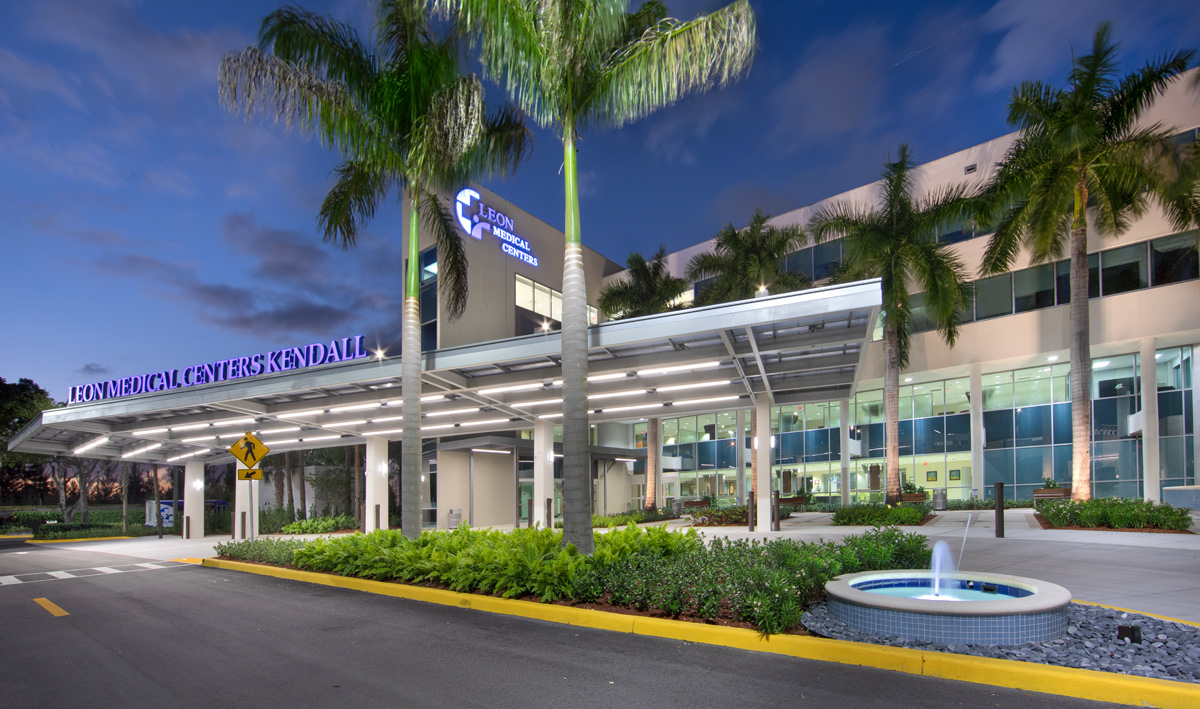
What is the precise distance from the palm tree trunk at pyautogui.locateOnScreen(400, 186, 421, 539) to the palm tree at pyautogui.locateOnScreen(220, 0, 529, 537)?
0.02m

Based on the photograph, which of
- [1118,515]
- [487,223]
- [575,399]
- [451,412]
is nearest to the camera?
[575,399]

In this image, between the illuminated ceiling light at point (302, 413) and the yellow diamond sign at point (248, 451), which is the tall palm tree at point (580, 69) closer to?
the yellow diamond sign at point (248, 451)

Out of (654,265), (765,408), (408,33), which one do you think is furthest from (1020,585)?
(654,265)

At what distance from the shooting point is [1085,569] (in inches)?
458

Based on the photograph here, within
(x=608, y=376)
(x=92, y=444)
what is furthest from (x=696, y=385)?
(x=92, y=444)

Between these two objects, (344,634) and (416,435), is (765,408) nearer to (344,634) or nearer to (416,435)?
(416,435)

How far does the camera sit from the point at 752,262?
98.1ft

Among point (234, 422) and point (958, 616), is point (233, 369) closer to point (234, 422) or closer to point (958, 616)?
point (234, 422)

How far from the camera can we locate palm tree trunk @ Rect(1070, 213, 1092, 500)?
20438 millimetres

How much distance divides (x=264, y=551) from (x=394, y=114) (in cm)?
1040

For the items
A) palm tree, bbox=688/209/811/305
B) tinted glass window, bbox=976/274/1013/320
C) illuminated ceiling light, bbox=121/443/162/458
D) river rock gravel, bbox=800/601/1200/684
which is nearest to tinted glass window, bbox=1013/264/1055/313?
tinted glass window, bbox=976/274/1013/320

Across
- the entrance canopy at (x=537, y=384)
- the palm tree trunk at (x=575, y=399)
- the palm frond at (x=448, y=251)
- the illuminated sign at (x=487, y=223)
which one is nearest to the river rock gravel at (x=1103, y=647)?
the palm tree trunk at (x=575, y=399)

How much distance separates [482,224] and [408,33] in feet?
64.4

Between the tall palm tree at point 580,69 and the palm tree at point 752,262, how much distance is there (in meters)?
18.0
